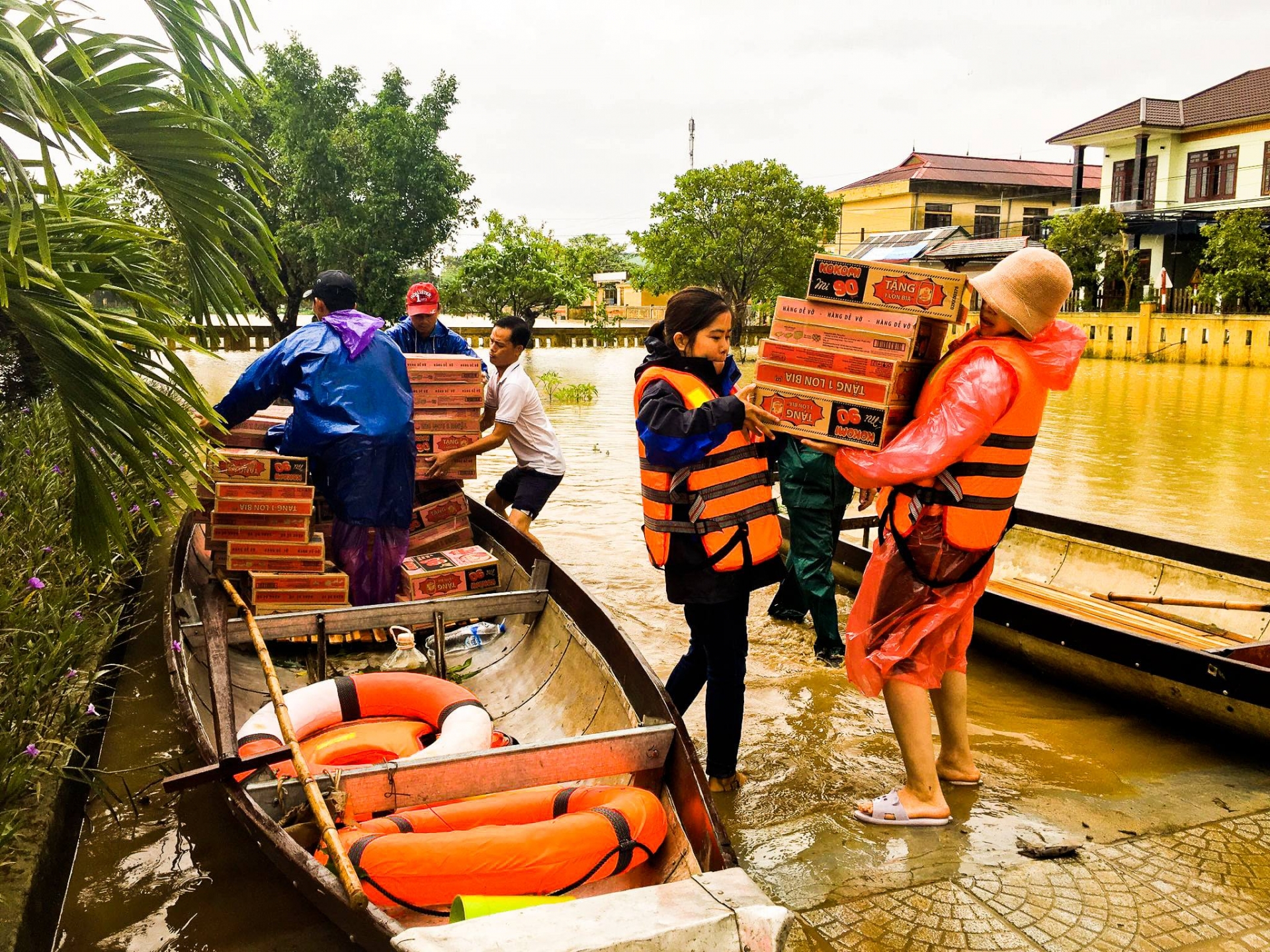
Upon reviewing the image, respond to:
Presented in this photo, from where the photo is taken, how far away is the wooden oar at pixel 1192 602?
4957 mm

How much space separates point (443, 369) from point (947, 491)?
3.40 meters

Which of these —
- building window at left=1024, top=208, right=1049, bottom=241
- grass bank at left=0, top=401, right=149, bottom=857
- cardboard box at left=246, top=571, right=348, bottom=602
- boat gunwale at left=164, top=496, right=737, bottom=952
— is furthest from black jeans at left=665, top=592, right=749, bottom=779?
building window at left=1024, top=208, right=1049, bottom=241

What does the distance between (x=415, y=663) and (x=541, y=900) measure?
2.08 meters

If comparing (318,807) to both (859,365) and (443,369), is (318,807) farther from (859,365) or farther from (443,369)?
(443,369)

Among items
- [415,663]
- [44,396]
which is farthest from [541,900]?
[44,396]

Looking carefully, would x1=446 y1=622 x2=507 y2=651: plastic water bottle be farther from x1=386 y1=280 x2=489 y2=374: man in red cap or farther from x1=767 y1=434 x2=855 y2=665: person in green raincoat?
x1=386 y1=280 x2=489 y2=374: man in red cap

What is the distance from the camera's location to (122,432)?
10.2 feet

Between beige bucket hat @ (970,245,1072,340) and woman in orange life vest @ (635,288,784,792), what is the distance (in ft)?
2.78

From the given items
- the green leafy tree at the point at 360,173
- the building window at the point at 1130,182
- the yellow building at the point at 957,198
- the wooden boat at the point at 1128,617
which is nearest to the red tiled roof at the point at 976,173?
the yellow building at the point at 957,198

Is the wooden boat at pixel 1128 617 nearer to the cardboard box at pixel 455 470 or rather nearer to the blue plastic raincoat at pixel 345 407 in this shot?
the cardboard box at pixel 455 470

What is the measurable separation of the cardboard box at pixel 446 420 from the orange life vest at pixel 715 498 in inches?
104

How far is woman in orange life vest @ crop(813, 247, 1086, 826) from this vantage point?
3.27 metres

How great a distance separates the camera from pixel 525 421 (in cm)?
639

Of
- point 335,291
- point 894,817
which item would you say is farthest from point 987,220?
point 894,817
